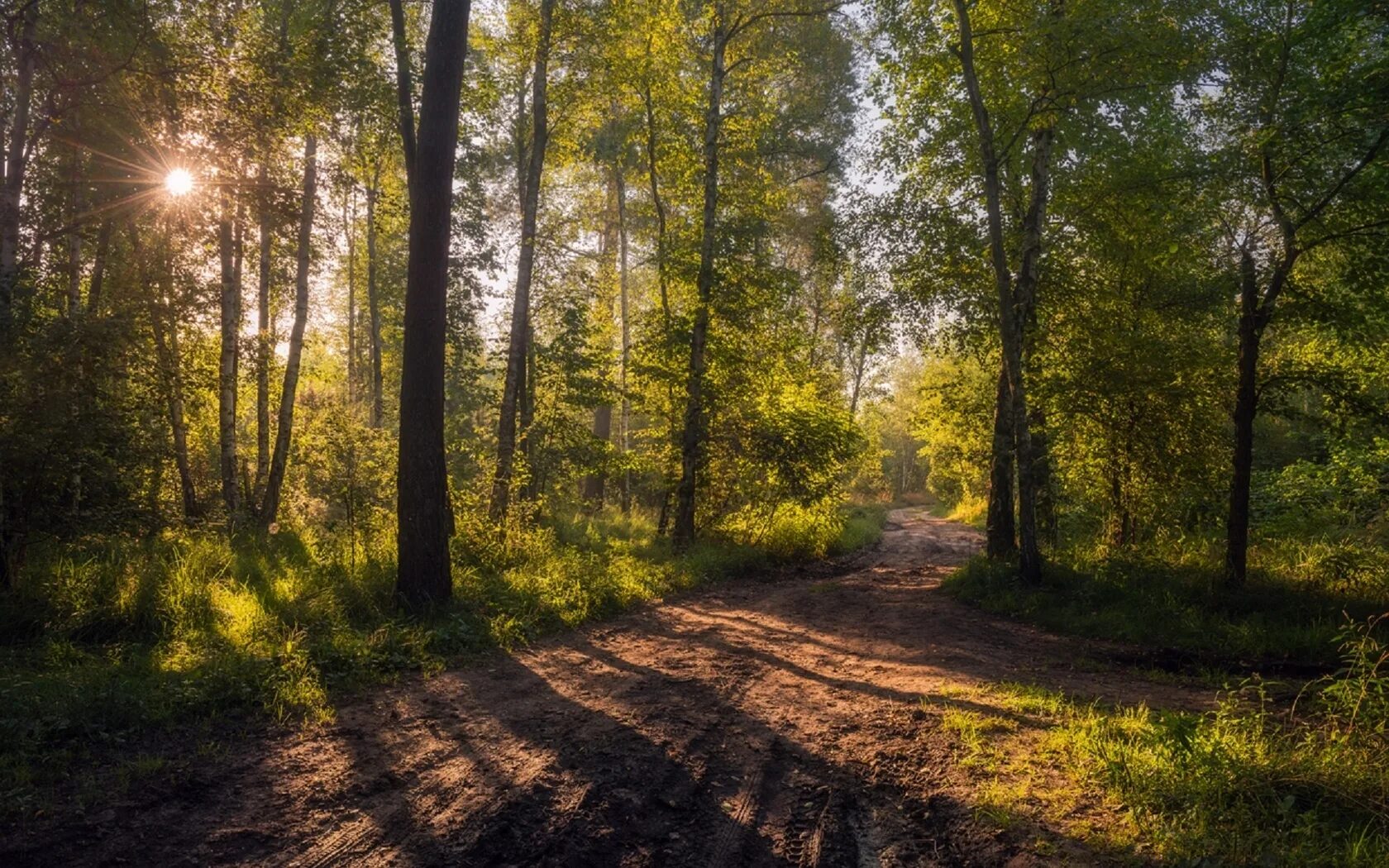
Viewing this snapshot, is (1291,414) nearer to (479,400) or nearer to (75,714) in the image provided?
(75,714)

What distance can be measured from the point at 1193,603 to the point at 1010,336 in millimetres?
4454

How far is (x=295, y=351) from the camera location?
Answer: 1301 cm

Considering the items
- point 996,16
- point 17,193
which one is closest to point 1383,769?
point 996,16

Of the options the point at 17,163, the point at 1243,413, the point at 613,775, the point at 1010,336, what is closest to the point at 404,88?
the point at 17,163

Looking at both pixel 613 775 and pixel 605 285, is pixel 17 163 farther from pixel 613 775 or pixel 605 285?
pixel 605 285

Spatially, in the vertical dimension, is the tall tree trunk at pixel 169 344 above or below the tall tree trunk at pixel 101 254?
below

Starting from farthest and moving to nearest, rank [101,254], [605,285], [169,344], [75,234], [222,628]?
[605,285]
[169,344]
[101,254]
[75,234]
[222,628]

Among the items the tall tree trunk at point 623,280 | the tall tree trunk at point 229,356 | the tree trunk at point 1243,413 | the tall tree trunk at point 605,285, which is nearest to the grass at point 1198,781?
the tree trunk at point 1243,413

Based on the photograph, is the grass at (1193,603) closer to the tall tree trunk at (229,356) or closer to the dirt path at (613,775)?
the dirt path at (613,775)

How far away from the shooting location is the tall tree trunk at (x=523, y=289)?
11.8 metres

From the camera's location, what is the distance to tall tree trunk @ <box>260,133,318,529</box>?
41.1 ft

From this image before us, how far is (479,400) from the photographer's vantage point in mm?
24484

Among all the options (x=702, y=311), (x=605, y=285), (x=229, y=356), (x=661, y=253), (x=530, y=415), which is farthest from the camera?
(x=605, y=285)

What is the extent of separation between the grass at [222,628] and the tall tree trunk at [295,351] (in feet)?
8.75
